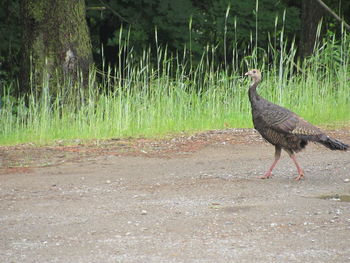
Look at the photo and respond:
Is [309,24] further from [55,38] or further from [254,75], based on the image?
[254,75]

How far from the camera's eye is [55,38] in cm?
1341

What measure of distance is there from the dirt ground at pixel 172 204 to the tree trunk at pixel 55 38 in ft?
10.3

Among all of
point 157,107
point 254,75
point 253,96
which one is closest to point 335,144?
point 253,96

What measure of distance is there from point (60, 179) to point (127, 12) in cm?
935

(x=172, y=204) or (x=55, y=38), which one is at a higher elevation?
(x=55, y=38)

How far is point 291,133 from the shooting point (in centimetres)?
783

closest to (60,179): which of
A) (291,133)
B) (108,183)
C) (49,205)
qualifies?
(108,183)

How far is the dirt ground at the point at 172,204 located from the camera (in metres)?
5.26

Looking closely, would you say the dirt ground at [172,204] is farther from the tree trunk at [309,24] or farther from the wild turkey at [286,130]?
the tree trunk at [309,24]

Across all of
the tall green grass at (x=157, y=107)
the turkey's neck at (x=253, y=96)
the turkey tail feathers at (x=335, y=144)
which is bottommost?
the tall green grass at (x=157, y=107)

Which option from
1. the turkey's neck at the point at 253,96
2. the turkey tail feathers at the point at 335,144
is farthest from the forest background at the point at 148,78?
the turkey tail feathers at the point at 335,144

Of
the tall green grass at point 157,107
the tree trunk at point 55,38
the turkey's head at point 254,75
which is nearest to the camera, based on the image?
the turkey's head at point 254,75

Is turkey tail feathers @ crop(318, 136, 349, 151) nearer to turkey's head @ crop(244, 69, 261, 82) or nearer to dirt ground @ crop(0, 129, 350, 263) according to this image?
dirt ground @ crop(0, 129, 350, 263)

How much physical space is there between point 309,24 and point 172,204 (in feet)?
34.1
